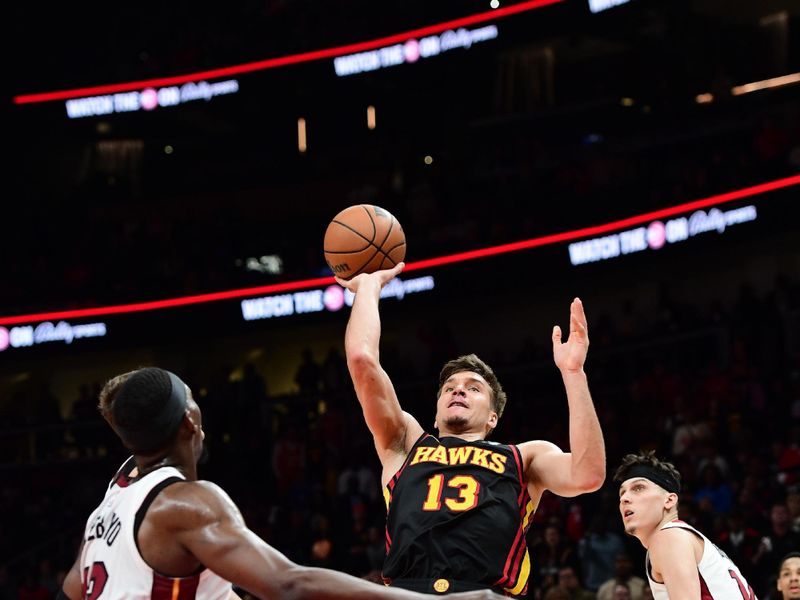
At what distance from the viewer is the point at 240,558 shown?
3.21 metres

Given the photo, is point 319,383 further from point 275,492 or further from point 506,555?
point 506,555

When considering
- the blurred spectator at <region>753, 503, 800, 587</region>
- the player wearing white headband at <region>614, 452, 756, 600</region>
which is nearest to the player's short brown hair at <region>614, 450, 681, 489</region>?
the player wearing white headband at <region>614, 452, 756, 600</region>

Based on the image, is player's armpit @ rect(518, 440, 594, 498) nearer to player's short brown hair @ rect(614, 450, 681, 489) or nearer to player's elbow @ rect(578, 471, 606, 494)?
player's elbow @ rect(578, 471, 606, 494)

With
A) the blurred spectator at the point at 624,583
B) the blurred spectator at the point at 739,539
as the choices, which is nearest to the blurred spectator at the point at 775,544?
the blurred spectator at the point at 739,539

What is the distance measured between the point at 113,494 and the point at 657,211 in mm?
14162

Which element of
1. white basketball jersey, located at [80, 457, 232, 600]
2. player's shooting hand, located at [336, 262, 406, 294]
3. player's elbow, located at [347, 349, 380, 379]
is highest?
player's shooting hand, located at [336, 262, 406, 294]

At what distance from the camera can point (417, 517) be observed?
4973 millimetres

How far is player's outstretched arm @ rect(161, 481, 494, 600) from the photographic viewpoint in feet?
10.4

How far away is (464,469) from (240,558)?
6.62ft

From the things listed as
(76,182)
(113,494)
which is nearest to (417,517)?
(113,494)

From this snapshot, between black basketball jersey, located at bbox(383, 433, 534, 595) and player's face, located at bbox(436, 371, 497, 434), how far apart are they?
110mm

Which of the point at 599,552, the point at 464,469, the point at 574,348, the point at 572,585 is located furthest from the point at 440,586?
the point at 599,552

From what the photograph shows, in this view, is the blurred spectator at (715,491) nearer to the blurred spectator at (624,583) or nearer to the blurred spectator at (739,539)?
the blurred spectator at (739,539)

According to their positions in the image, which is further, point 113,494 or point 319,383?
point 319,383
